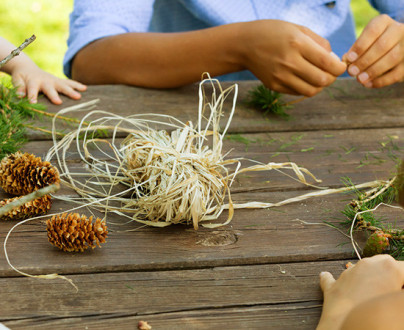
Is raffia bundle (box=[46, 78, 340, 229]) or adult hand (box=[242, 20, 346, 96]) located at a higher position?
adult hand (box=[242, 20, 346, 96])

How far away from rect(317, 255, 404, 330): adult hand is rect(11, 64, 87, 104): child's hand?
0.96 metres

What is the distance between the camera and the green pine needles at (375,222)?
34.0 inches

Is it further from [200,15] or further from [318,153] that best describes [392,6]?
[318,153]

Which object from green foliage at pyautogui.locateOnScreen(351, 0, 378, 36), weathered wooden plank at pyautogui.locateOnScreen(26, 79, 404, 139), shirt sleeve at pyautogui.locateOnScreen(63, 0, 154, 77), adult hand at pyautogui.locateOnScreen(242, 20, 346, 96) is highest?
shirt sleeve at pyautogui.locateOnScreen(63, 0, 154, 77)

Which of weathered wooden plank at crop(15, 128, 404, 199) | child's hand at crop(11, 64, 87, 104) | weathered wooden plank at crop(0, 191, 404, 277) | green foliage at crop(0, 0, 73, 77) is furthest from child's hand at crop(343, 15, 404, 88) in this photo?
green foliage at crop(0, 0, 73, 77)

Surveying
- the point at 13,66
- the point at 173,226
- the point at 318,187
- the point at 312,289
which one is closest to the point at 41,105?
the point at 13,66

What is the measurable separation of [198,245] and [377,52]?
0.89 m

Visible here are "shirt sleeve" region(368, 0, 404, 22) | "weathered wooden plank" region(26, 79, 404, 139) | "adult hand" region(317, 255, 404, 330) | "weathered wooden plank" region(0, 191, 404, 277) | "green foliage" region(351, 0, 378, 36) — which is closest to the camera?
"adult hand" region(317, 255, 404, 330)

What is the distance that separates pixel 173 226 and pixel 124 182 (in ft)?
0.52

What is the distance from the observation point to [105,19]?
5.91 feet

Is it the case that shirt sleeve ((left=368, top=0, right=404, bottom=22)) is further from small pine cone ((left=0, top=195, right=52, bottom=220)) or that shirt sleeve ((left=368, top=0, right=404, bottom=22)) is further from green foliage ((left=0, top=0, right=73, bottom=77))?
green foliage ((left=0, top=0, right=73, bottom=77))

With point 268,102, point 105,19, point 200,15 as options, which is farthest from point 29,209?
point 200,15

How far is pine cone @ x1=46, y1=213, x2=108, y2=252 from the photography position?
853mm

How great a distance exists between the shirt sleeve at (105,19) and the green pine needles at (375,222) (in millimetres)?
1002
